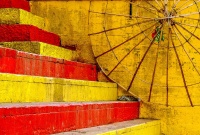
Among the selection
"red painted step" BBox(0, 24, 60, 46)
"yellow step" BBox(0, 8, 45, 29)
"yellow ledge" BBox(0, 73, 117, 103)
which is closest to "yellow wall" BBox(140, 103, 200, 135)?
"yellow ledge" BBox(0, 73, 117, 103)

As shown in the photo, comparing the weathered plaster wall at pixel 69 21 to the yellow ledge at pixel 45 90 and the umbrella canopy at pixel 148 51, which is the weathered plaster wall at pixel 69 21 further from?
the yellow ledge at pixel 45 90

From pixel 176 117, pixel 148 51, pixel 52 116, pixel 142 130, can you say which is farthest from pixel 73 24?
pixel 52 116

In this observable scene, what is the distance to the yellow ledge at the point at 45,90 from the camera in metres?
3.08

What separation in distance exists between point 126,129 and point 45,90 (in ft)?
3.15

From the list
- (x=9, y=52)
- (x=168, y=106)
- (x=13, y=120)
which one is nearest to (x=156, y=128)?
(x=168, y=106)

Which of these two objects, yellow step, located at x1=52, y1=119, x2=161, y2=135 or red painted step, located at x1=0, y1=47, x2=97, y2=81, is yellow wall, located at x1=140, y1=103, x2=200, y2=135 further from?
red painted step, located at x1=0, y1=47, x2=97, y2=81

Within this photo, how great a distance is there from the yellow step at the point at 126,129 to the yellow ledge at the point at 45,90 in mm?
466

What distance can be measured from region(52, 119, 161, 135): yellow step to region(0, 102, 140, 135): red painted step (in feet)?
0.34

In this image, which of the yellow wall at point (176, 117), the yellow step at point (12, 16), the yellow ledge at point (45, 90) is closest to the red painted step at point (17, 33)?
the yellow step at point (12, 16)

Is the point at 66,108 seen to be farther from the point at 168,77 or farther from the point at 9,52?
the point at 168,77

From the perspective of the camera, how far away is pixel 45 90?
365 cm

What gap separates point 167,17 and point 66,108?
6.30 ft

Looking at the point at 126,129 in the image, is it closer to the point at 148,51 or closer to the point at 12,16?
the point at 12,16

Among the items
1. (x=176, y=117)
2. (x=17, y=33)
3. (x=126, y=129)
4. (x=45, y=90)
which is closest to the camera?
(x=45, y=90)
